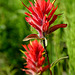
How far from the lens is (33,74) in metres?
0.62

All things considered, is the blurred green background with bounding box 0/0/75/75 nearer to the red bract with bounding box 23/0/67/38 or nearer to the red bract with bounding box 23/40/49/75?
the red bract with bounding box 23/40/49/75

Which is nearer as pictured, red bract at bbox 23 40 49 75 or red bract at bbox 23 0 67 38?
red bract at bbox 23 0 67 38

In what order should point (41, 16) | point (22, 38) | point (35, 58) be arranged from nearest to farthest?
point (41, 16) → point (35, 58) → point (22, 38)

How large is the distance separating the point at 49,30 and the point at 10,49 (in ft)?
3.52

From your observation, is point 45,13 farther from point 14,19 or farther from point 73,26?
point 14,19

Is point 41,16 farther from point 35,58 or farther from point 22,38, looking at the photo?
point 22,38

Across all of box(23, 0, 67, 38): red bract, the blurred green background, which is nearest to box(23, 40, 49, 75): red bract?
box(23, 0, 67, 38): red bract

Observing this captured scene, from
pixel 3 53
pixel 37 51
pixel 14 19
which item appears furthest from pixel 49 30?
pixel 14 19

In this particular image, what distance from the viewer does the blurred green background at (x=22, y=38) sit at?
100 cm

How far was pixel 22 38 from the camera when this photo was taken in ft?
4.66

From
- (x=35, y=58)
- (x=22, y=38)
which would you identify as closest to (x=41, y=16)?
(x=35, y=58)

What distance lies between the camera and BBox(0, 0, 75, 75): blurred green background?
3.28 feet

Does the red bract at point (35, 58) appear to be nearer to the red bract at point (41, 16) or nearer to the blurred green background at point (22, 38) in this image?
the red bract at point (41, 16)

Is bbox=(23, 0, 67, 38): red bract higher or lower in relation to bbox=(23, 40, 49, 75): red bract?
higher
